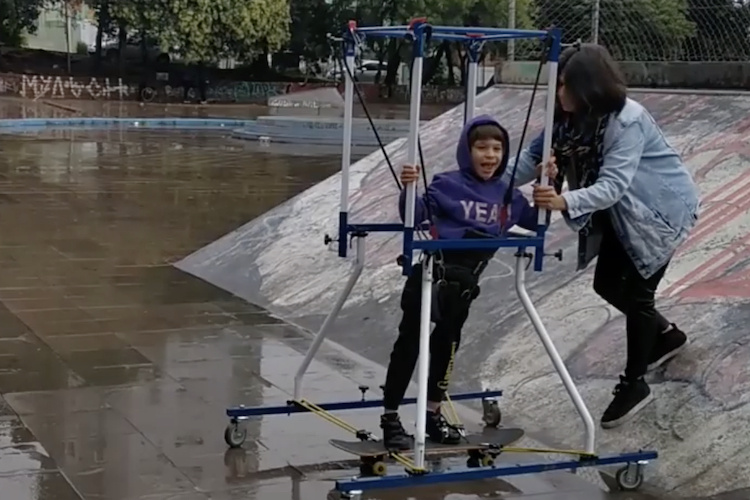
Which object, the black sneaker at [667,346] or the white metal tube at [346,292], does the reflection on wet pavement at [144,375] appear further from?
the black sneaker at [667,346]

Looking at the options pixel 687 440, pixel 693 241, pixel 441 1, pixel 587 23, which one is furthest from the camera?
pixel 441 1

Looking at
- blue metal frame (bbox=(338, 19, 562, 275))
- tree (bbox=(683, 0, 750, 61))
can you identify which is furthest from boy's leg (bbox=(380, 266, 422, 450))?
tree (bbox=(683, 0, 750, 61))

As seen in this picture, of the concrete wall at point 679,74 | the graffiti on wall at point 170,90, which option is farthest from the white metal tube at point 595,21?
the graffiti on wall at point 170,90

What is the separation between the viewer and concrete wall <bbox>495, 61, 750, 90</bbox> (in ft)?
30.3

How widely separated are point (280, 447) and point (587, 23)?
8.52 metres

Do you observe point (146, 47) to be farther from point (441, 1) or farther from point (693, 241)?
point (693, 241)

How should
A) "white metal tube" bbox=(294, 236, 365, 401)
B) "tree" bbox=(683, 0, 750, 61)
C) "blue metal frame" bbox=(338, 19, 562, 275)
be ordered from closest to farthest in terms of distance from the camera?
"blue metal frame" bbox=(338, 19, 562, 275), "white metal tube" bbox=(294, 236, 365, 401), "tree" bbox=(683, 0, 750, 61)

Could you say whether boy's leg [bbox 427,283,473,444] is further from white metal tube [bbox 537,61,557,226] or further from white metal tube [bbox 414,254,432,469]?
white metal tube [bbox 537,61,557,226]

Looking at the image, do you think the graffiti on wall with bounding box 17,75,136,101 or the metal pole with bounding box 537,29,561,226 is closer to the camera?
the metal pole with bounding box 537,29,561,226

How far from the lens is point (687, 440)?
4.92 meters

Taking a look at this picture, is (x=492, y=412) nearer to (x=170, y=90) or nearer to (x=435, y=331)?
(x=435, y=331)

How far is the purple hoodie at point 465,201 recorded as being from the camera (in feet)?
14.4

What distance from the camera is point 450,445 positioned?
458cm

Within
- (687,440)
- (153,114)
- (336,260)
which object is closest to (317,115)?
Answer: (153,114)
